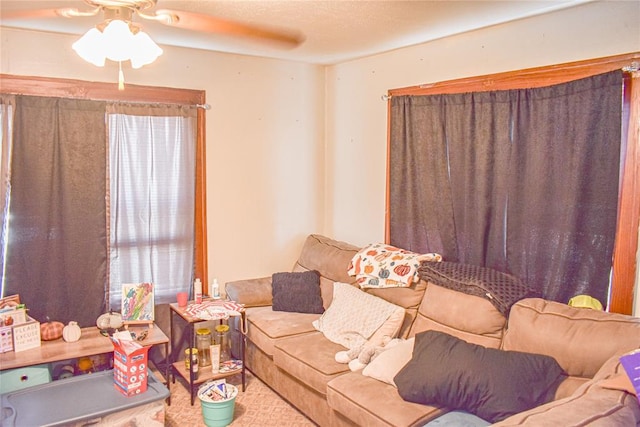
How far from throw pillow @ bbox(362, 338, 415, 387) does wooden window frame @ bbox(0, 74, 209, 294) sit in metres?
1.83

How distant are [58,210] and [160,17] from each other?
1.90 meters

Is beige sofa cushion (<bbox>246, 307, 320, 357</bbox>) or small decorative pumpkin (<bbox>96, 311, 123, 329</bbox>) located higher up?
small decorative pumpkin (<bbox>96, 311, 123, 329</bbox>)

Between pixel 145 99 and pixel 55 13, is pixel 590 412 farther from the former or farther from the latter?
pixel 145 99

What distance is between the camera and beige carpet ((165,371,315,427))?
3.11m

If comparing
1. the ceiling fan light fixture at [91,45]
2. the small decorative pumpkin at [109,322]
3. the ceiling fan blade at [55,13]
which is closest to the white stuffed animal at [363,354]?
the small decorative pumpkin at [109,322]

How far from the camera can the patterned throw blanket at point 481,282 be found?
276cm

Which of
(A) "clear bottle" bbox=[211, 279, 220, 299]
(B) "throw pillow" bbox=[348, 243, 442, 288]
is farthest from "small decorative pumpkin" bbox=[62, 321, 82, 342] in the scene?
(B) "throw pillow" bbox=[348, 243, 442, 288]

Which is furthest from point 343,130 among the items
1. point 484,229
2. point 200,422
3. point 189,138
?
point 200,422

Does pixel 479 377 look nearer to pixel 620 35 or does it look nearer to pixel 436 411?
pixel 436 411

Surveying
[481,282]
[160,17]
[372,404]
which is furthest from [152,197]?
[481,282]

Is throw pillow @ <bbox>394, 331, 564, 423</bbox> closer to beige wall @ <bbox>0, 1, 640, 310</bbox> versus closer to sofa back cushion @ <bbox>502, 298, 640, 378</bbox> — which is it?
sofa back cushion @ <bbox>502, 298, 640, 378</bbox>

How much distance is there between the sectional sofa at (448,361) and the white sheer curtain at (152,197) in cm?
76

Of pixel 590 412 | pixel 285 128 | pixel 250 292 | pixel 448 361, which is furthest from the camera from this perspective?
pixel 285 128

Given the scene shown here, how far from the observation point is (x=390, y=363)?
2.69 metres
